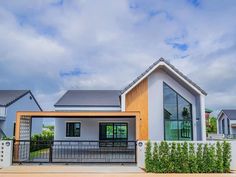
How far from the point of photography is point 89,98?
28.0 meters

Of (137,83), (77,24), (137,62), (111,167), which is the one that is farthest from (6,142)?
(137,62)

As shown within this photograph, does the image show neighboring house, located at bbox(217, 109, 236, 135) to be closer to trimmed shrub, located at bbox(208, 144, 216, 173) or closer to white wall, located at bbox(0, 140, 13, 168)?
trimmed shrub, located at bbox(208, 144, 216, 173)

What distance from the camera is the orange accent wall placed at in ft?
66.6

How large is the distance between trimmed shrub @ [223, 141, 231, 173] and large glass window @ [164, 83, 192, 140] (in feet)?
20.9

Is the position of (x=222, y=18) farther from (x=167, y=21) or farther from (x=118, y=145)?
(x=118, y=145)

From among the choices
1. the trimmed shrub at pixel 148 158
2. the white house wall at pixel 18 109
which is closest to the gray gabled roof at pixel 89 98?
the white house wall at pixel 18 109

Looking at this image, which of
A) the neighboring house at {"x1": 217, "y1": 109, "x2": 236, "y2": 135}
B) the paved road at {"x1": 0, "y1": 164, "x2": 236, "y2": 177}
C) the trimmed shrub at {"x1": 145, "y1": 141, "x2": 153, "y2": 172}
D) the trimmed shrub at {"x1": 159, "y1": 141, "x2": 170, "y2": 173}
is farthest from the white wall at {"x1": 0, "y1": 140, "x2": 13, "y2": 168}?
the neighboring house at {"x1": 217, "y1": 109, "x2": 236, "y2": 135}

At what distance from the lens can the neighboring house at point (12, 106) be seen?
2669cm

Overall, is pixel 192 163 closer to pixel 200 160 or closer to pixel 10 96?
pixel 200 160

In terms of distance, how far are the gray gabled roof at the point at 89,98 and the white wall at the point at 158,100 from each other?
235 inches

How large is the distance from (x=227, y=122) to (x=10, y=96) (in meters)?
34.1

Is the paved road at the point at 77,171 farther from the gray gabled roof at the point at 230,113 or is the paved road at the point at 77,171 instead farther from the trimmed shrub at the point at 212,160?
the gray gabled roof at the point at 230,113

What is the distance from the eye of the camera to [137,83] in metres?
20.2

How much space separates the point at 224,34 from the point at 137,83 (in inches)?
269
